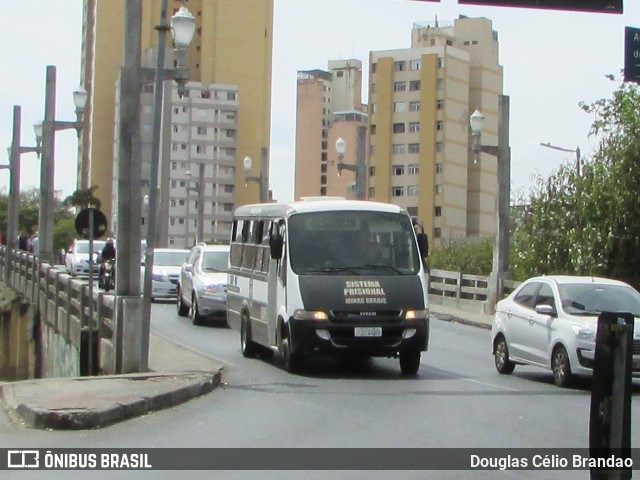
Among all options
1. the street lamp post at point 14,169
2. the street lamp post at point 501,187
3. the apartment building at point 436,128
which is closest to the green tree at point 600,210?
the street lamp post at point 501,187

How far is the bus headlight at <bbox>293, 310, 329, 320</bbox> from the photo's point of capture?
17.4 meters

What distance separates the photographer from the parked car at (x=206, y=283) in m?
27.9

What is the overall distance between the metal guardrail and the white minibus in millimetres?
2668

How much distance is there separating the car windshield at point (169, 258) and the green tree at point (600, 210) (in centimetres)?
1079

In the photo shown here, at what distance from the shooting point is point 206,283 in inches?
1104

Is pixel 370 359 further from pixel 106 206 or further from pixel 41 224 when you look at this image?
pixel 106 206

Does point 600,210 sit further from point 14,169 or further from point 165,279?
point 14,169

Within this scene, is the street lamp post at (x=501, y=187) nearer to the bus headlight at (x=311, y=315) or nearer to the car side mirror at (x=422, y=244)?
the car side mirror at (x=422, y=244)

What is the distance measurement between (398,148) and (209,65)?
3521cm

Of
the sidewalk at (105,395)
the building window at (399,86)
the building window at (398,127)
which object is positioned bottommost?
the sidewalk at (105,395)

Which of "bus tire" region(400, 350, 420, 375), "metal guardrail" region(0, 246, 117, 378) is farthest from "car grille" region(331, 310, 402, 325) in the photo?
"metal guardrail" region(0, 246, 117, 378)

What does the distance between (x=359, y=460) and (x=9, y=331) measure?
117 feet

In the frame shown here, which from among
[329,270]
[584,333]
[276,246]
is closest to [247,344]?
[276,246]

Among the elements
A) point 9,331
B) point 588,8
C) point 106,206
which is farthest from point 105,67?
point 588,8
